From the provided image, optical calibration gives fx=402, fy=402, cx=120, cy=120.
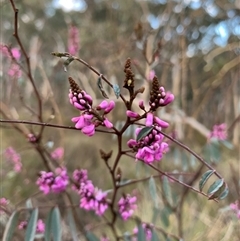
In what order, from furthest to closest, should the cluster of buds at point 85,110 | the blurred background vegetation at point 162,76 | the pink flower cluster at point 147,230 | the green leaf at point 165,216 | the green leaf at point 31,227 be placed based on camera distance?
the blurred background vegetation at point 162,76
the green leaf at point 165,216
the pink flower cluster at point 147,230
the green leaf at point 31,227
the cluster of buds at point 85,110

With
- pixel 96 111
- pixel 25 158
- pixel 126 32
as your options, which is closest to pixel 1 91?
pixel 25 158

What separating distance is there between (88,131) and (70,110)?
117 inches

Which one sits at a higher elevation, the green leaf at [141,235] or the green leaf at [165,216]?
the green leaf at [165,216]

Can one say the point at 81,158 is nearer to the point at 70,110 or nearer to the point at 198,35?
the point at 70,110

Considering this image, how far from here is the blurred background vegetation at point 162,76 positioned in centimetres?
161

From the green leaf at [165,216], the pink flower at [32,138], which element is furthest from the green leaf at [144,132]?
the green leaf at [165,216]

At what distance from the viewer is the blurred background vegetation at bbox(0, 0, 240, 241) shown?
1614 millimetres

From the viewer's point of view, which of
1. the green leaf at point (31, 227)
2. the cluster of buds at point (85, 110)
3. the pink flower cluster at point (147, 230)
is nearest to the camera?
the cluster of buds at point (85, 110)

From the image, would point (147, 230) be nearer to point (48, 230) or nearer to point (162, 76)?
point (48, 230)

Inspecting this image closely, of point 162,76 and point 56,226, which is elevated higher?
point 162,76

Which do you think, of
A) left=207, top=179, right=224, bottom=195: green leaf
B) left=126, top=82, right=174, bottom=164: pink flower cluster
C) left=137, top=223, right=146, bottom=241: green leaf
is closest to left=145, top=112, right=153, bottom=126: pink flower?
left=126, top=82, right=174, bottom=164: pink flower cluster

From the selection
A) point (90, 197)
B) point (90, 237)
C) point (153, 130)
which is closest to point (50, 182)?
point (90, 197)

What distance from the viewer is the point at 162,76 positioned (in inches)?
86.2

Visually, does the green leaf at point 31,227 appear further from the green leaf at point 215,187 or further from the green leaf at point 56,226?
the green leaf at point 215,187
